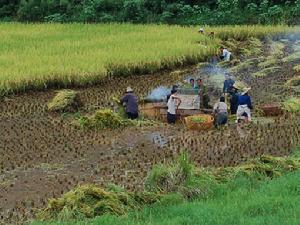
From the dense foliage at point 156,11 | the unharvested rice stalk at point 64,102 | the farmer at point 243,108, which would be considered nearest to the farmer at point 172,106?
the farmer at point 243,108

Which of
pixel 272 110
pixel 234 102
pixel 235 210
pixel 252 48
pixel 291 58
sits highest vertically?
pixel 235 210

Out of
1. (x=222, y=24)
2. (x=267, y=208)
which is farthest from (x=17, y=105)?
(x=222, y=24)

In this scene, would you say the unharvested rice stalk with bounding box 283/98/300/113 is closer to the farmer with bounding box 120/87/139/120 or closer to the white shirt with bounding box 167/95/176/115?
the white shirt with bounding box 167/95/176/115

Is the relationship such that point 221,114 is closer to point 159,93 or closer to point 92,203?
point 159,93

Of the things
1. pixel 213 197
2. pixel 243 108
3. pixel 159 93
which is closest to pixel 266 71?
pixel 159 93

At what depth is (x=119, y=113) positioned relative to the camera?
15016 mm

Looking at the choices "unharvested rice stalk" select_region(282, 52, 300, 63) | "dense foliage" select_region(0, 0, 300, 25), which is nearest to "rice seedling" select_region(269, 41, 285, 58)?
"unharvested rice stalk" select_region(282, 52, 300, 63)

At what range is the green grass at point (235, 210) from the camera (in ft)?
24.2

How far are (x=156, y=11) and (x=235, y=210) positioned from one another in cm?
2593

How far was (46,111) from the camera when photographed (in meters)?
15.8

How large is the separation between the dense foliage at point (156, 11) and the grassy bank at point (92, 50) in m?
3.50

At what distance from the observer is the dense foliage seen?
30.6 meters

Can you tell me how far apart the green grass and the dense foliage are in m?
21.3

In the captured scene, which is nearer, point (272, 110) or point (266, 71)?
point (272, 110)
